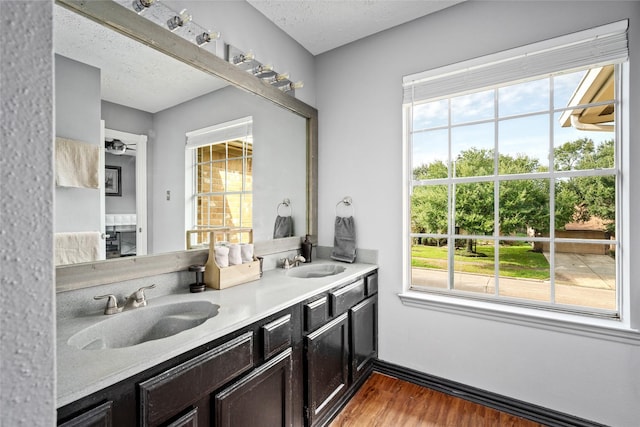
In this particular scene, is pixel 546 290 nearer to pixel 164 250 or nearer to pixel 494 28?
pixel 494 28

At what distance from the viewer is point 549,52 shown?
6.15 ft

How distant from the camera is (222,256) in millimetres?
1747

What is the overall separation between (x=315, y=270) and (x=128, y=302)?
1392 millimetres

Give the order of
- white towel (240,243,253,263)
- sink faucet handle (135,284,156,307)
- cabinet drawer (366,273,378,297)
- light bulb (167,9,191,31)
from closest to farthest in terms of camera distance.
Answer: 1. sink faucet handle (135,284,156,307)
2. light bulb (167,9,191,31)
3. white towel (240,243,253,263)
4. cabinet drawer (366,273,378,297)

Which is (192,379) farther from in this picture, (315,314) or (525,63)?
(525,63)

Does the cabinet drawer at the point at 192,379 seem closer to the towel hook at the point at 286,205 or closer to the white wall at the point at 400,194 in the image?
the towel hook at the point at 286,205

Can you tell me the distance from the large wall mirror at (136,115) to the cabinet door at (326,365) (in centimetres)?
86

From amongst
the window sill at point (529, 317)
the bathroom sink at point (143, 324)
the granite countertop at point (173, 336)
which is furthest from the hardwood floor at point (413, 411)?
the bathroom sink at point (143, 324)

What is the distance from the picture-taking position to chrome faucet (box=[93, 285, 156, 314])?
1.31 metres

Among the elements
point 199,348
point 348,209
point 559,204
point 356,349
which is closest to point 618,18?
point 559,204

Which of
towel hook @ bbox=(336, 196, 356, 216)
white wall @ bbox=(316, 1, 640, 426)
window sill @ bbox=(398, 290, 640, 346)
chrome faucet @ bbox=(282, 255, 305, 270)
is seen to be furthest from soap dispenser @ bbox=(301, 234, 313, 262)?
window sill @ bbox=(398, 290, 640, 346)

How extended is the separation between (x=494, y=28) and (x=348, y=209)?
1.64 meters

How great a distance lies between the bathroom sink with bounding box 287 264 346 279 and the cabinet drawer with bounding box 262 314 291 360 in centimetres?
79

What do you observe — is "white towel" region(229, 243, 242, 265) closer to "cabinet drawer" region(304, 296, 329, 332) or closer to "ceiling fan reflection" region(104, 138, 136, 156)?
"cabinet drawer" region(304, 296, 329, 332)
